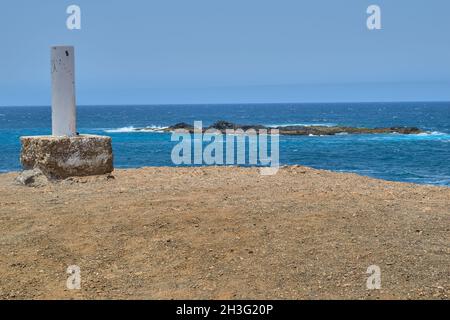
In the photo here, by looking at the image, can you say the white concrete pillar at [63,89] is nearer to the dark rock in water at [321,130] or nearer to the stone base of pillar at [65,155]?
the stone base of pillar at [65,155]

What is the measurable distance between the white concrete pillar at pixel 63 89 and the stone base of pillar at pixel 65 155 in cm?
35

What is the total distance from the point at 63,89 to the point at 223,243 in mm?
6597

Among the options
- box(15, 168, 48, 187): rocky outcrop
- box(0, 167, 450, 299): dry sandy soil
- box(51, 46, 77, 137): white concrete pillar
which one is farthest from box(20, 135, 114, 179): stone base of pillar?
box(0, 167, 450, 299): dry sandy soil

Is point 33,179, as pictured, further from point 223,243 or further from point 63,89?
point 223,243

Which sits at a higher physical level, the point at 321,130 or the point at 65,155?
the point at 65,155

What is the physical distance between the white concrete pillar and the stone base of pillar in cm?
35

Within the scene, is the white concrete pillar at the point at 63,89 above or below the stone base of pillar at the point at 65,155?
above

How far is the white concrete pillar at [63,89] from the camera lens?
42.4ft

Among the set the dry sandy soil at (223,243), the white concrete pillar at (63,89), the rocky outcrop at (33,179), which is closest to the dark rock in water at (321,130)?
the white concrete pillar at (63,89)

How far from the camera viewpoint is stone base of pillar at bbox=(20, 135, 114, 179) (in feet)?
42.2

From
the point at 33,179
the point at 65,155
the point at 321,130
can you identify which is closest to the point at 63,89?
the point at 65,155

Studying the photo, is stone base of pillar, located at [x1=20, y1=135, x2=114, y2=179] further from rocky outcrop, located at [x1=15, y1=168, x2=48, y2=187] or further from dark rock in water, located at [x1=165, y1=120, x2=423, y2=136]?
dark rock in water, located at [x1=165, y1=120, x2=423, y2=136]

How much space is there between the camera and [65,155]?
42.3ft
